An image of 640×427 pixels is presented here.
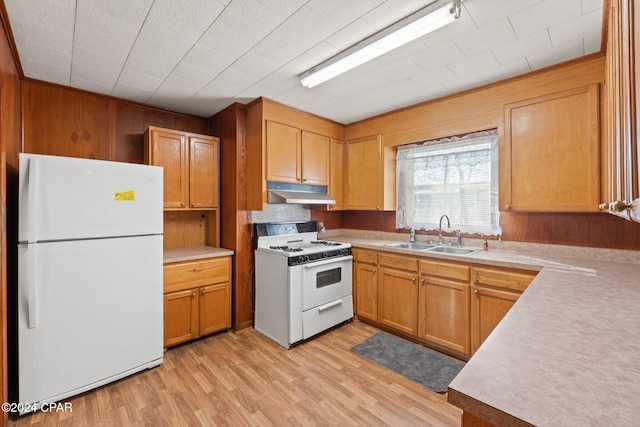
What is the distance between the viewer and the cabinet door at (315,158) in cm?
339

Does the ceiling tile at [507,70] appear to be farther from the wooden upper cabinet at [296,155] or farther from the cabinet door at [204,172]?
the cabinet door at [204,172]

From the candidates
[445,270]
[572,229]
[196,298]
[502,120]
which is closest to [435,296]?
[445,270]

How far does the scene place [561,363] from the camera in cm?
79

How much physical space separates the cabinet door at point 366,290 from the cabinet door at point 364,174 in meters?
0.78

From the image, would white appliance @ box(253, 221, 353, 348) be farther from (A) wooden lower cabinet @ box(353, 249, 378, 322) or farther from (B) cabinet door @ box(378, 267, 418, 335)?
(B) cabinet door @ box(378, 267, 418, 335)

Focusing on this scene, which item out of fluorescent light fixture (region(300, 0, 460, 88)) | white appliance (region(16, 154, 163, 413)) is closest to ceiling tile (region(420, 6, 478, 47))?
fluorescent light fixture (region(300, 0, 460, 88))

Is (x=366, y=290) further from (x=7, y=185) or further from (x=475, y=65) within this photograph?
(x=7, y=185)

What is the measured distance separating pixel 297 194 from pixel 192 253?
1.25 meters

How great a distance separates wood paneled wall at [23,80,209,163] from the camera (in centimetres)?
249

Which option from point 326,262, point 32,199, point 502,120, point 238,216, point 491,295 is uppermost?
point 502,120

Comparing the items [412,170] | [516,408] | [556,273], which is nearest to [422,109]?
[412,170]

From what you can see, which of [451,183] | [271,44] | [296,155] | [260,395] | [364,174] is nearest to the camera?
[271,44]

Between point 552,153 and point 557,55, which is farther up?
point 557,55

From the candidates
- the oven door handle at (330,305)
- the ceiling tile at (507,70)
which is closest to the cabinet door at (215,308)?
the oven door handle at (330,305)
